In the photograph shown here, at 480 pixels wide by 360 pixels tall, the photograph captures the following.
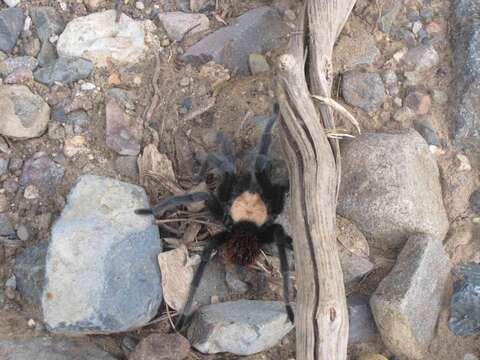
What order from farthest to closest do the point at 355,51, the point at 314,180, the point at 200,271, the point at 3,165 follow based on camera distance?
the point at 355,51 → the point at 3,165 → the point at 200,271 → the point at 314,180

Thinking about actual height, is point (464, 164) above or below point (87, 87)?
below

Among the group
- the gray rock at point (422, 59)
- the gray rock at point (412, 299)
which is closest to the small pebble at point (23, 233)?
the gray rock at point (412, 299)

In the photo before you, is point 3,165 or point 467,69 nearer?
point 3,165

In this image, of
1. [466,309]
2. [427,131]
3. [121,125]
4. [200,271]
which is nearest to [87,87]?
[121,125]

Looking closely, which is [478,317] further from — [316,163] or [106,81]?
[106,81]

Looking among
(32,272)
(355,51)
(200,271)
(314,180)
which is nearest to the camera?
(314,180)

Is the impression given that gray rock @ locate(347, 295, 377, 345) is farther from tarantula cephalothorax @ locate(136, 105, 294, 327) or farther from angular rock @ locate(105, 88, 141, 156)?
angular rock @ locate(105, 88, 141, 156)

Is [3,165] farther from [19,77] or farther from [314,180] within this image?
[314,180]
